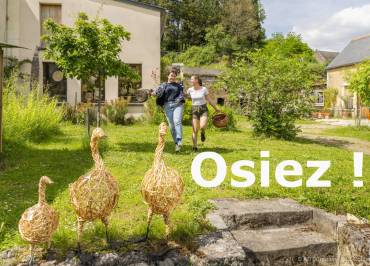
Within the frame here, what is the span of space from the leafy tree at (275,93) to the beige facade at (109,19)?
7641 mm

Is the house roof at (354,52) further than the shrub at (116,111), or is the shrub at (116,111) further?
the house roof at (354,52)

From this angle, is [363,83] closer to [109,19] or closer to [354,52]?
[109,19]

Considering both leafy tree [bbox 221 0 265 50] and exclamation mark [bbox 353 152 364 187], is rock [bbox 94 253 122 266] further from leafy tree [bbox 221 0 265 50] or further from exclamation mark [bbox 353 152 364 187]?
leafy tree [bbox 221 0 265 50]

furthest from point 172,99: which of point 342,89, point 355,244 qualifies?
point 342,89

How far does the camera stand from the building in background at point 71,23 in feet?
64.2

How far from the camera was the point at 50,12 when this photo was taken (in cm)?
2033

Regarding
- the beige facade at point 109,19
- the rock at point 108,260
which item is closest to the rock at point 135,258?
the rock at point 108,260

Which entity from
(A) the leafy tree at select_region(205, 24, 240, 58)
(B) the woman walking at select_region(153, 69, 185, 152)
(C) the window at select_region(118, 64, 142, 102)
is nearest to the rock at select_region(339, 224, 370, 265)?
(B) the woman walking at select_region(153, 69, 185, 152)

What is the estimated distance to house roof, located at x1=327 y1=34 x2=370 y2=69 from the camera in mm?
36250

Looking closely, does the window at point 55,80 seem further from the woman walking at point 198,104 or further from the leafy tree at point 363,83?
the leafy tree at point 363,83

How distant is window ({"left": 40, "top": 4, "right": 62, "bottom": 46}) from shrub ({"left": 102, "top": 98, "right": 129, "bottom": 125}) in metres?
5.14

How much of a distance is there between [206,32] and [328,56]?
18.5 metres

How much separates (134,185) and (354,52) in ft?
120

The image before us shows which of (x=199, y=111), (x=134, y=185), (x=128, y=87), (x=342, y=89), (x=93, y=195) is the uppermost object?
(x=342, y=89)
